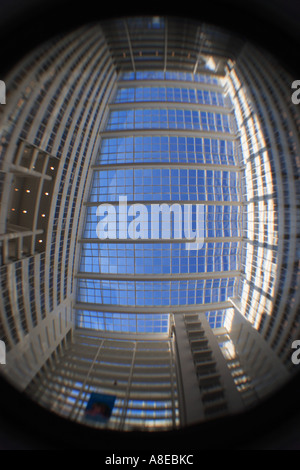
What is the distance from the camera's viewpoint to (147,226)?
1579 centimetres

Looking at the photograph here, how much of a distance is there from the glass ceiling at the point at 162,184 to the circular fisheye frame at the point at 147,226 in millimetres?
142

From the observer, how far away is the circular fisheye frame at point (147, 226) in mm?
4945

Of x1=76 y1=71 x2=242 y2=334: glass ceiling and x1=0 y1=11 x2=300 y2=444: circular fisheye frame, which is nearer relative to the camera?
x1=0 y1=11 x2=300 y2=444: circular fisheye frame

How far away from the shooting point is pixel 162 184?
16203mm

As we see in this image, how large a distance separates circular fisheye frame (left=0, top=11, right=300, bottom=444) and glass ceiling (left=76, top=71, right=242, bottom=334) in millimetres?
142

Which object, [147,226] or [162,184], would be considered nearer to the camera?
[147,226]

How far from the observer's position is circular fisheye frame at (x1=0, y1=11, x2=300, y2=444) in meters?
4.95

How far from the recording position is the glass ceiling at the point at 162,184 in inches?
541

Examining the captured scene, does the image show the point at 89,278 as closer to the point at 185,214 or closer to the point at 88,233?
the point at 88,233

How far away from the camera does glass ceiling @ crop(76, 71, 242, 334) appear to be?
13734mm

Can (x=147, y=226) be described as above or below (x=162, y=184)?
below

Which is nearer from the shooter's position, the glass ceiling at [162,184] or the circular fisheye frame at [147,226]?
the circular fisheye frame at [147,226]

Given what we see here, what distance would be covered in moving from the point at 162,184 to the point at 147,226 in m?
4.28
